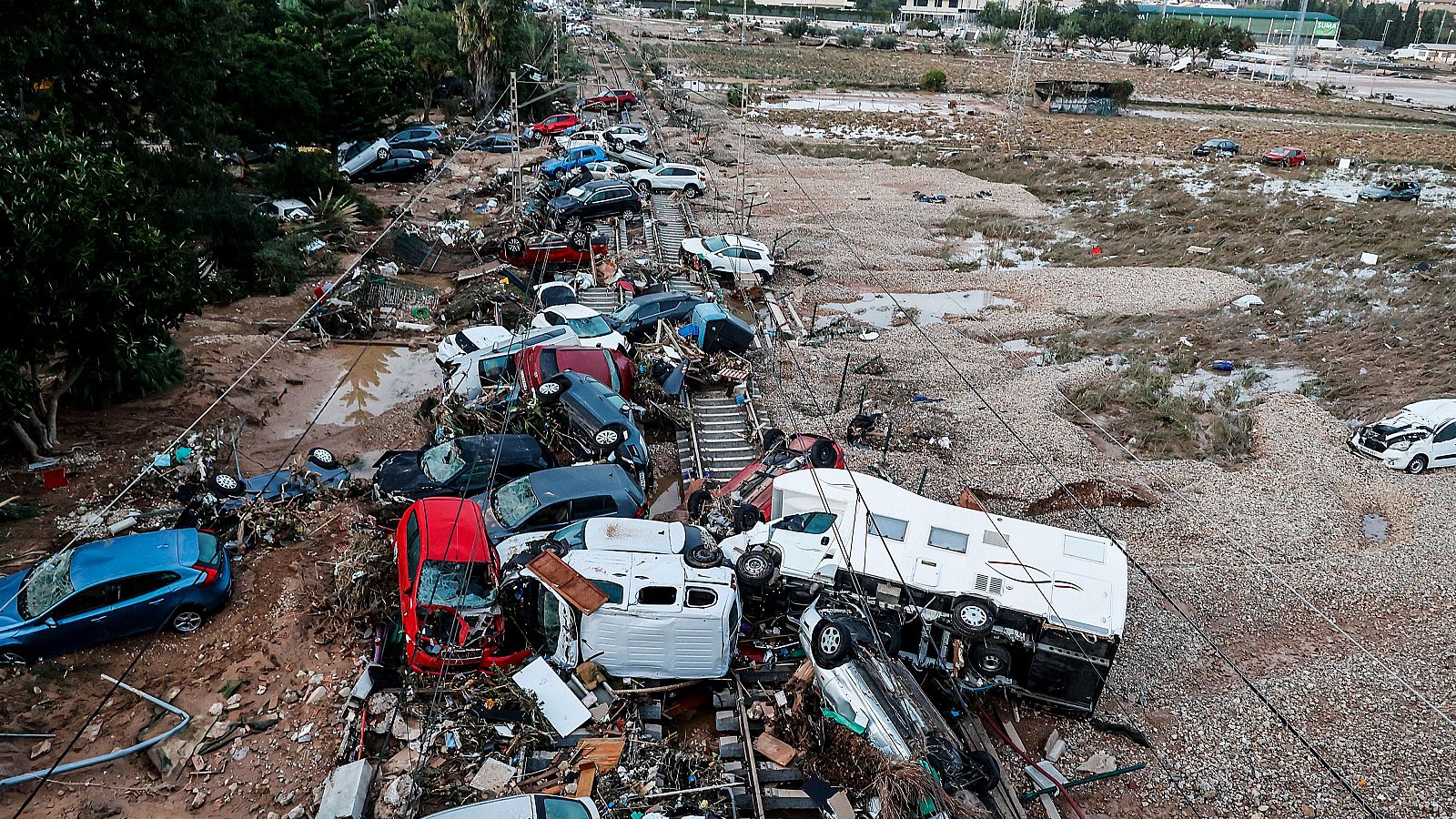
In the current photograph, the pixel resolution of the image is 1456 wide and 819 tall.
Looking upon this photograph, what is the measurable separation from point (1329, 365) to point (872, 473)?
14.8 m

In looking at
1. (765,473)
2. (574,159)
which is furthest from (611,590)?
(574,159)

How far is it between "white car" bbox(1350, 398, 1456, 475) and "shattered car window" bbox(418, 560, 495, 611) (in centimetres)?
1766

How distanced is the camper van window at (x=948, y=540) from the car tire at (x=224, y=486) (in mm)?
10850

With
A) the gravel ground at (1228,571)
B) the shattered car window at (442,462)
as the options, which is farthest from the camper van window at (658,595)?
the shattered car window at (442,462)

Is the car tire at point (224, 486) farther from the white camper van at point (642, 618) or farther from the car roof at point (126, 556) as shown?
the white camper van at point (642, 618)

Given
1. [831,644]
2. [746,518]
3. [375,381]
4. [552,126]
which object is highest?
[552,126]

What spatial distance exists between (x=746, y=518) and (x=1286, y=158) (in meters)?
50.5

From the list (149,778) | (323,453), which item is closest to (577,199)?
(323,453)

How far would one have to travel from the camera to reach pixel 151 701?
9.98 metres

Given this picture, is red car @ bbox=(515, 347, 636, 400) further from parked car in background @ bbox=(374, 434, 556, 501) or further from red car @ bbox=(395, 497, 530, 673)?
red car @ bbox=(395, 497, 530, 673)

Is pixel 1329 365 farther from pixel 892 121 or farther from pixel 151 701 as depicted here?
pixel 892 121

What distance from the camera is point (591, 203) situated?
30.9 meters

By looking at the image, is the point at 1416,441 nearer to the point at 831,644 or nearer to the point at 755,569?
the point at 831,644

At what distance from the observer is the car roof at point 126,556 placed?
10672 mm
